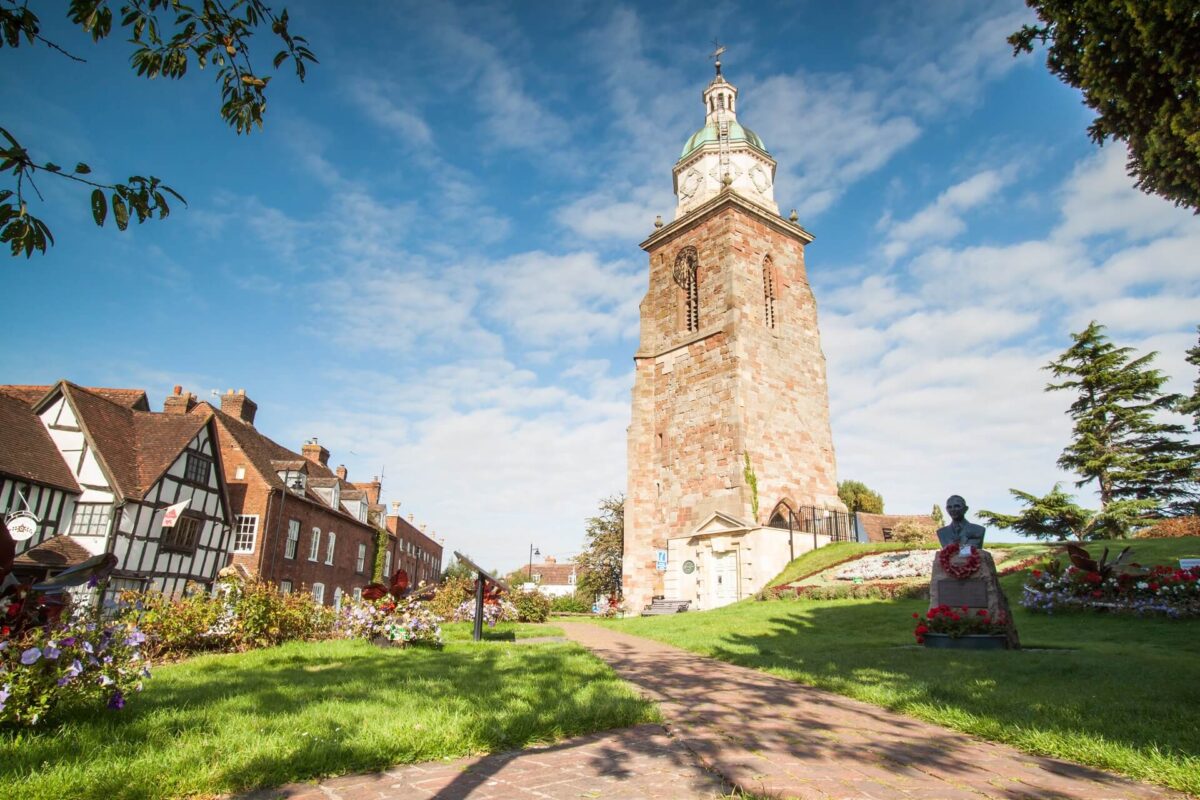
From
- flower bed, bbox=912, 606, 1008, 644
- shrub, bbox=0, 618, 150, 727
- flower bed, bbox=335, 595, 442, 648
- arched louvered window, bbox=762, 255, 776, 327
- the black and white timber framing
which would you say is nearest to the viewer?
shrub, bbox=0, 618, 150, 727

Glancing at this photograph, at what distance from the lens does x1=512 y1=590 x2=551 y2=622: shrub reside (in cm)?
2425

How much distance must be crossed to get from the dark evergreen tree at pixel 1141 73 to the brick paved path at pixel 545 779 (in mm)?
7075

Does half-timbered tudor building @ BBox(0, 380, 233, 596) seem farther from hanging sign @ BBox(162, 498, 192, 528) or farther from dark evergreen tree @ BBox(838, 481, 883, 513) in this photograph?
dark evergreen tree @ BBox(838, 481, 883, 513)

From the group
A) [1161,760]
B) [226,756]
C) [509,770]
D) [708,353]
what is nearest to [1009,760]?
[1161,760]

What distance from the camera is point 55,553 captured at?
17281mm

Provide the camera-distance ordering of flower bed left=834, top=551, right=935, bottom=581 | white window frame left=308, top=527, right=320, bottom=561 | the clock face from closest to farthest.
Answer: flower bed left=834, top=551, right=935, bottom=581, white window frame left=308, top=527, right=320, bottom=561, the clock face

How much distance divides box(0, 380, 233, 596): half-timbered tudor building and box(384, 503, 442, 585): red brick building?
16.0m

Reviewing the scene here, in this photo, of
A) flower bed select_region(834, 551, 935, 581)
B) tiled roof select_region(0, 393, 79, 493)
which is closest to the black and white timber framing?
tiled roof select_region(0, 393, 79, 493)

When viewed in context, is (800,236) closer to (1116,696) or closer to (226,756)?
(1116,696)

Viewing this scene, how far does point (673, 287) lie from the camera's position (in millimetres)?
31922

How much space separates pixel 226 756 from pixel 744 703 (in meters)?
4.46

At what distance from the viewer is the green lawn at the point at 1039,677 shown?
4695 mm

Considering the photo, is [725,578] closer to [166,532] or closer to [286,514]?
[286,514]

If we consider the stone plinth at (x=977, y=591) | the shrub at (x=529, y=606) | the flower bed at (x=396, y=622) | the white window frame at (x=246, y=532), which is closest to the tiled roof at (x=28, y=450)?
the white window frame at (x=246, y=532)
